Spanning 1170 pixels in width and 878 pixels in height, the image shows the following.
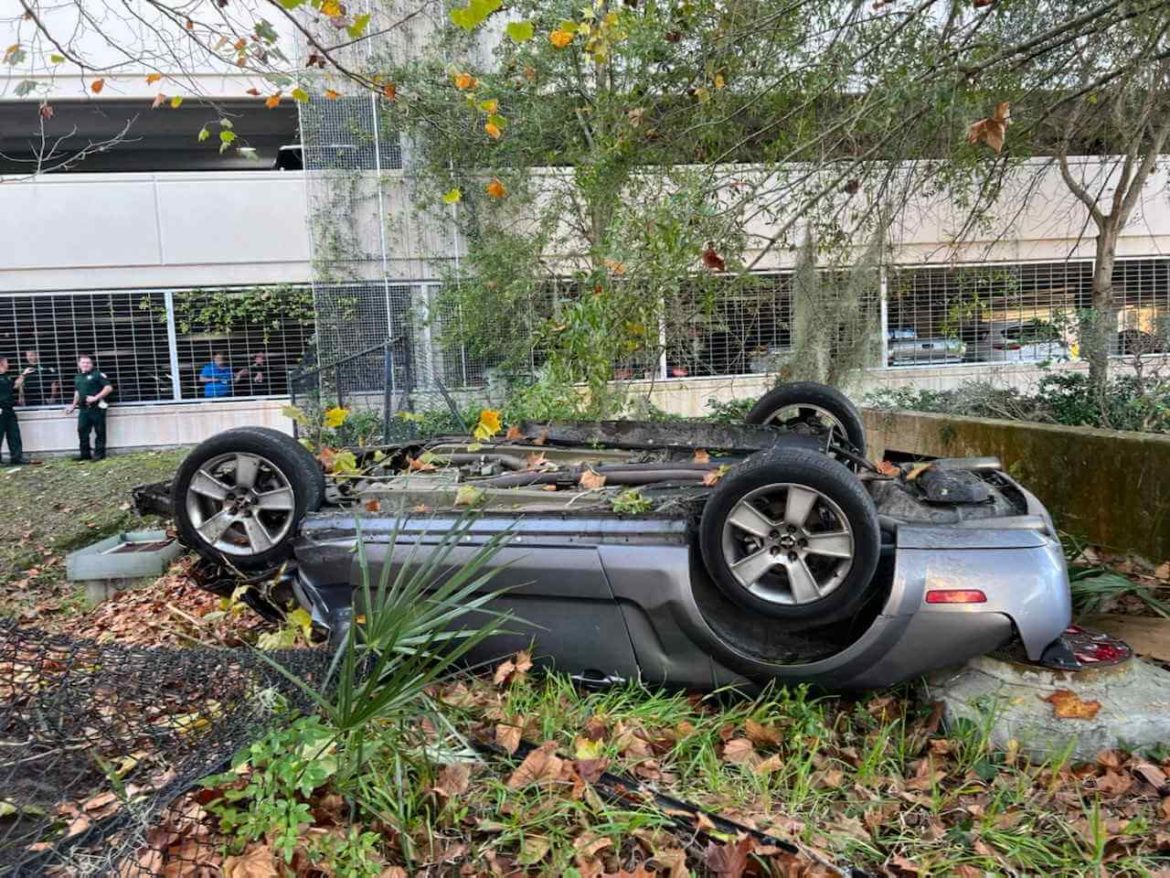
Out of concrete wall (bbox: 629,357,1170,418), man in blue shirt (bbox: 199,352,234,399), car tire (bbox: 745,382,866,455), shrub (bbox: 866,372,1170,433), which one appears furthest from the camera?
man in blue shirt (bbox: 199,352,234,399)

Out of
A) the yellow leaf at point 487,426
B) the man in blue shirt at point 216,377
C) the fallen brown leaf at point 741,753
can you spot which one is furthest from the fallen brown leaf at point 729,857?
the man in blue shirt at point 216,377

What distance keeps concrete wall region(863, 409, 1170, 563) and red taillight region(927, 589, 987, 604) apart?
112 inches

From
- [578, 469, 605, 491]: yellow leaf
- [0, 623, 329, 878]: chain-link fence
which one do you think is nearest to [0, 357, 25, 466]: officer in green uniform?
[0, 623, 329, 878]: chain-link fence

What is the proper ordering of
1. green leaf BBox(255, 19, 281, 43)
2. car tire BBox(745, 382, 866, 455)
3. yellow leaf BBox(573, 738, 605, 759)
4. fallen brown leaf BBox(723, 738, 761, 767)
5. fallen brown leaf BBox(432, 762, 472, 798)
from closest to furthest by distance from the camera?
fallen brown leaf BBox(432, 762, 472, 798), yellow leaf BBox(573, 738, 605, 759), fallen brown leaf BBox(723, 738, 761, 767), car tire BBox(745, 382, 866, 455), green leaf BBox(255, 19, 281, 43)

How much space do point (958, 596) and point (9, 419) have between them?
1372cm

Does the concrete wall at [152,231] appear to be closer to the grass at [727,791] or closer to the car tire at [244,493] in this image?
the car tire at [244,493]

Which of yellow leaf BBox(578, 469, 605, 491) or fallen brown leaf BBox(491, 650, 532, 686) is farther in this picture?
yellow leaf BBox(578, 469, 605, 491)

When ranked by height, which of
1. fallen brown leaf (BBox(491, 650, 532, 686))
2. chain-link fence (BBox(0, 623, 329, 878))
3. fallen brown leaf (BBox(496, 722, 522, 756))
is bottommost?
fallen brown leaf (BBox(496, 722, 522, 756))

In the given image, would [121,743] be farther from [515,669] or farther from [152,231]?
[152,231]

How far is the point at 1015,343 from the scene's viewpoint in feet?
34.4

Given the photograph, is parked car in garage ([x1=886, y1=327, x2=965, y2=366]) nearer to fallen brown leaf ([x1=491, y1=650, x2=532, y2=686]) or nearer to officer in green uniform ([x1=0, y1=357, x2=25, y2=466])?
fallen brown leaf ([x1=491, y1=650, x2=532, y2=686])

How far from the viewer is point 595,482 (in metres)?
3.81

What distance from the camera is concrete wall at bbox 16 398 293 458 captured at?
42.8 feet

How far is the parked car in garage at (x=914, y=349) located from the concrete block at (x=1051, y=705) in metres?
10.4
